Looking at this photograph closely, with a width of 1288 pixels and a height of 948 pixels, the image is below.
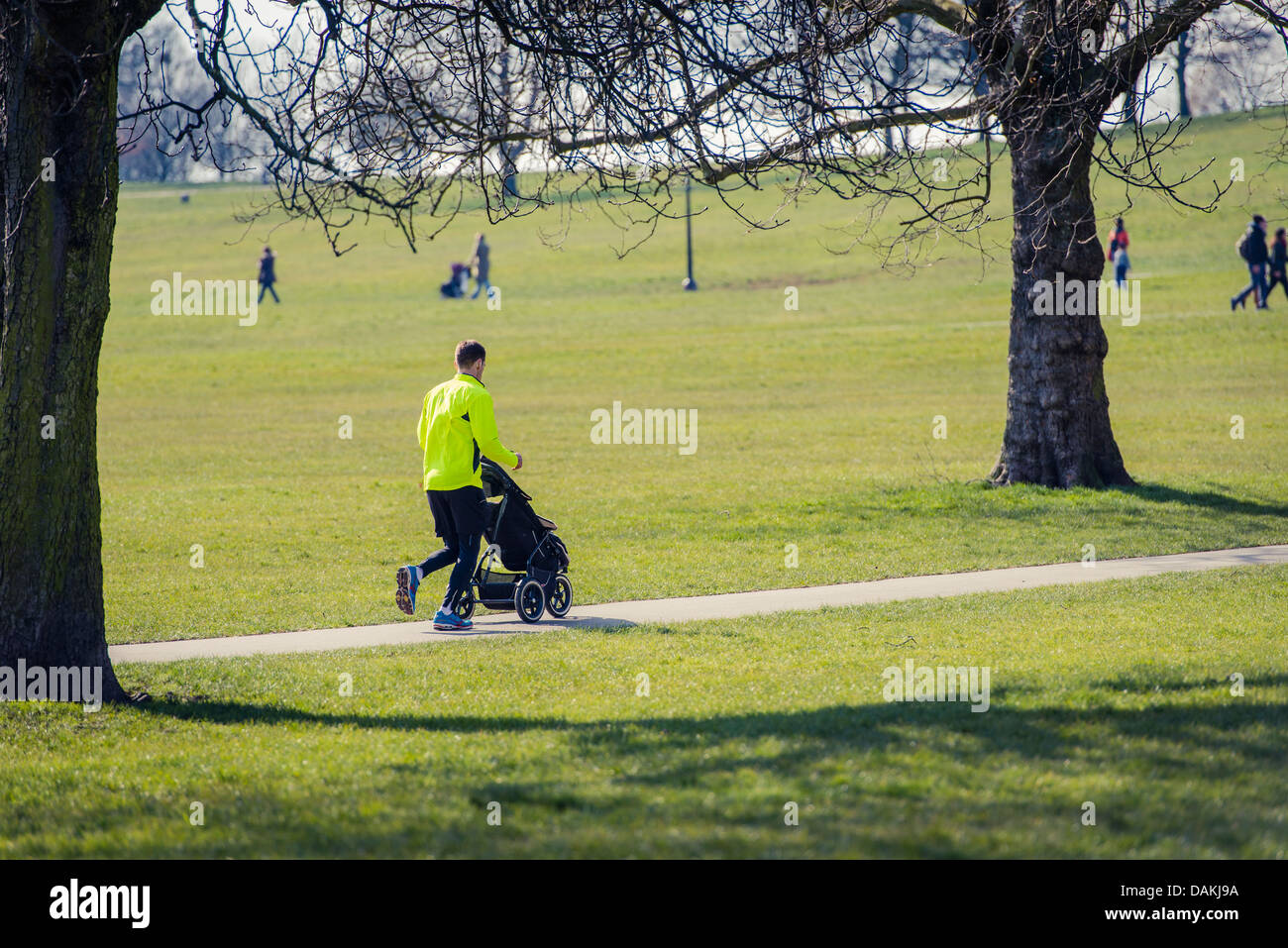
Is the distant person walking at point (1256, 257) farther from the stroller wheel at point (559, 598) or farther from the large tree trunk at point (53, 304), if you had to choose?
the large tree trunk at point (53, 304)

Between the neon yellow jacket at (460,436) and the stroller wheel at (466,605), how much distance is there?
95 cm

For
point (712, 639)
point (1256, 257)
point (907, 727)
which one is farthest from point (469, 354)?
point (1256, 257)

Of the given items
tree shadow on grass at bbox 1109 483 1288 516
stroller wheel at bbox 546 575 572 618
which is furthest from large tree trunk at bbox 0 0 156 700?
tree shadow on grass at bbox 1109 483 1288 516

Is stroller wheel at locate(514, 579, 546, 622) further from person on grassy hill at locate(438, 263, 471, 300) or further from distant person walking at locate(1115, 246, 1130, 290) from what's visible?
person on grassy hill at locate(438, 263, 471, 300)

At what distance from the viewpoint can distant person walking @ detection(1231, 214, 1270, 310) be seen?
31.0 meters

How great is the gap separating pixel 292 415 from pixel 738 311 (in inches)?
771

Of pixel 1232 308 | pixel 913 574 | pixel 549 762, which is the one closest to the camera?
pixel 549 762

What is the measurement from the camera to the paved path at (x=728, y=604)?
30.2 ft

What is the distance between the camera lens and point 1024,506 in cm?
1450

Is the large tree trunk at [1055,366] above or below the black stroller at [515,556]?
above

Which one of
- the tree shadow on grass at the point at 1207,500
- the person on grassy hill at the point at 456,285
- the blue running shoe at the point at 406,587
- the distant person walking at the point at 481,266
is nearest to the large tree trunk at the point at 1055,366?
the tree shadow on grass at the point at 1207,500
